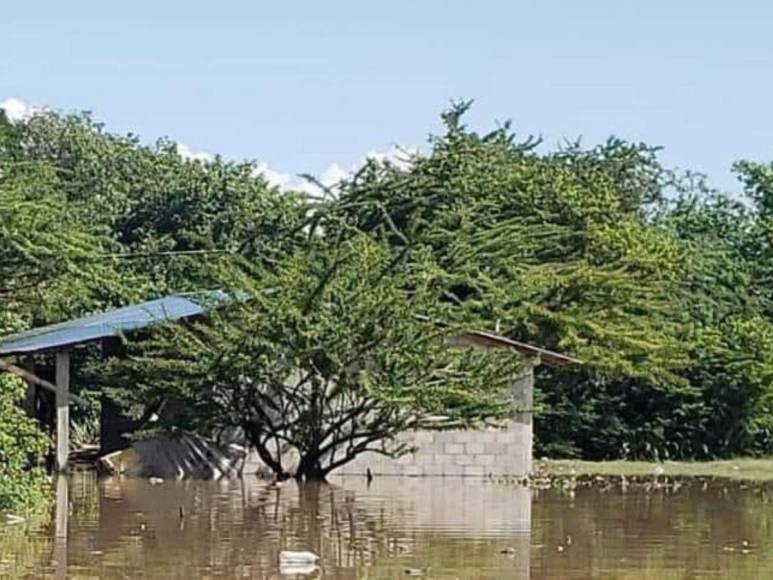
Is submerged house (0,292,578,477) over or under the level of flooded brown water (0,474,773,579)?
over

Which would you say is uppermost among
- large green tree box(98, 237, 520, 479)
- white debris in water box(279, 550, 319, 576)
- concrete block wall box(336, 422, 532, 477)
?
large green tree box(98, 237, 520, 479)

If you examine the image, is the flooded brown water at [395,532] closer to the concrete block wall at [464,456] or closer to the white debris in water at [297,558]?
the white debris in water at [297,558]

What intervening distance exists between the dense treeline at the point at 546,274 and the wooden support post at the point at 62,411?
1.53 metres

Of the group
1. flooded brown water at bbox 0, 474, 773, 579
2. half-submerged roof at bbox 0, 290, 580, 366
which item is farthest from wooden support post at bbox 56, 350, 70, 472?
flooded brown water at bbox 0, 474, 773, 579

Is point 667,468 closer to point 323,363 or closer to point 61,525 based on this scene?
point 323,363

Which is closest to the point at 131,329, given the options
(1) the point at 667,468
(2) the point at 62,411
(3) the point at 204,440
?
(2) the point at 62,411

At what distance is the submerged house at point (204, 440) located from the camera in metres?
22.8

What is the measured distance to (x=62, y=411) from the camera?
74.7 feet

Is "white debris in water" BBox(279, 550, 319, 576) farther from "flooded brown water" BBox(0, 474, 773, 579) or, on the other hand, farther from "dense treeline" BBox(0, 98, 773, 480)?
"dense treeline" BBox(0, 98, 773, 480)

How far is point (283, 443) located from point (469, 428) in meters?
2.88

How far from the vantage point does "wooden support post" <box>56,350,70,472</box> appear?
2273cm

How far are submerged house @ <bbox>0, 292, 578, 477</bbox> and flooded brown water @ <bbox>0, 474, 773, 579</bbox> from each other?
1046 millimetres

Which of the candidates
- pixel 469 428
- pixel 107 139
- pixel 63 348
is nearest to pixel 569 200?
pixel 469 428

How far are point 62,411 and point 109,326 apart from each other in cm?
144
